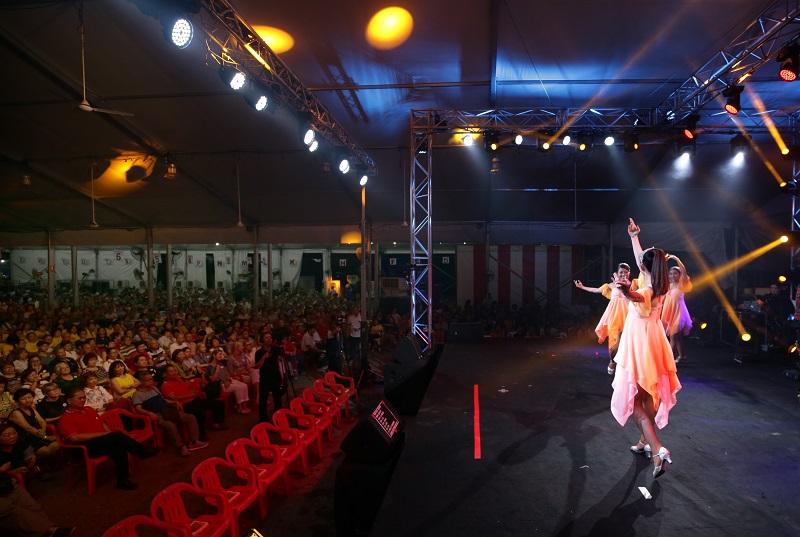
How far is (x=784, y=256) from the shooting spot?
42.4 feet

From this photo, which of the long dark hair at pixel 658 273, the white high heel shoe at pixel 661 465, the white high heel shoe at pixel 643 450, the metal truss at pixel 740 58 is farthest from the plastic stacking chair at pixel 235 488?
the metal truss at pixel 740 58

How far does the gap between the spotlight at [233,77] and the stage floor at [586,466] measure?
15.3 ft

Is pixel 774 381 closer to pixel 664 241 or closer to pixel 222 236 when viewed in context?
pixel 664 241

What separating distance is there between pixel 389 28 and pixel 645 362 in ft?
19.0

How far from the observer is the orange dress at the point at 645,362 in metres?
3.56

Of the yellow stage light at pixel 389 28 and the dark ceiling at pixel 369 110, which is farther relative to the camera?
the dark ceiling at pixel 369 110

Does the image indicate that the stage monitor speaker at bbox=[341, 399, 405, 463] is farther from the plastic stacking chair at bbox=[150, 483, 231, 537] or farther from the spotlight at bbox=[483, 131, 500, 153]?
the spotlight at bbox=[483, 131, 500, 153]

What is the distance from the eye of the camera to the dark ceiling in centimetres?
673

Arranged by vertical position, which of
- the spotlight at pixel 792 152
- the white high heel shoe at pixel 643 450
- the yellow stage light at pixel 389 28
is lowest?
the white high heel shoe at pixel 643 450

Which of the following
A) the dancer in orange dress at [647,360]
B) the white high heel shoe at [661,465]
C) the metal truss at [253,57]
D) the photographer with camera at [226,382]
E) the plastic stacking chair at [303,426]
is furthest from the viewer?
the photographer with camera at [226,382]

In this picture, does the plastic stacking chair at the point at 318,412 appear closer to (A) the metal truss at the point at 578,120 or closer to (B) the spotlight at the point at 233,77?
(B) the spotlight at the point at 233,77

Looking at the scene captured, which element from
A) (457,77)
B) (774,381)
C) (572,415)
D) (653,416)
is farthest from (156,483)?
(774,381)

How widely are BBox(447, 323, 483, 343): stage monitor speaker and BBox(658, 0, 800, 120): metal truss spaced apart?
17.8 ft

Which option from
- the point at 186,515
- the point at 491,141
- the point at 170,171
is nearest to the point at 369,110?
the point at 491,141
